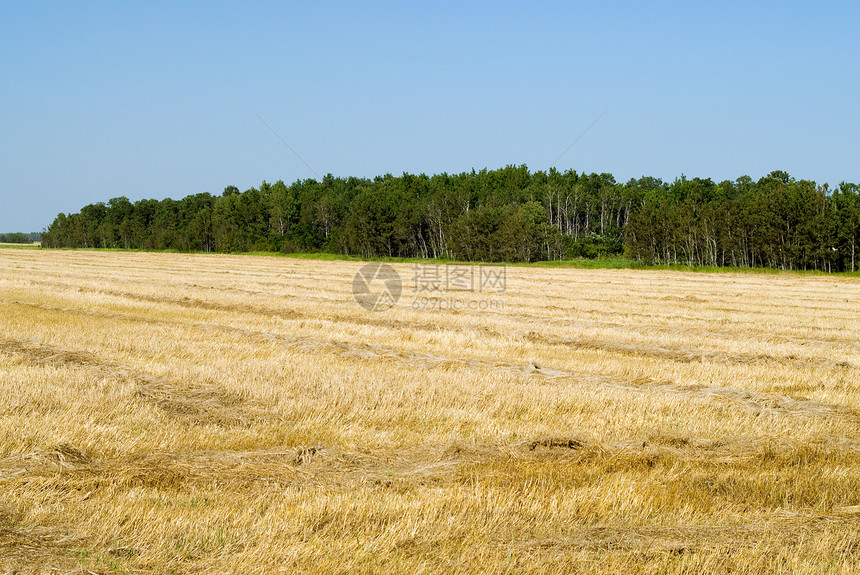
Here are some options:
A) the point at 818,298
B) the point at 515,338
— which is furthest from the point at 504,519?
the point at 818,298

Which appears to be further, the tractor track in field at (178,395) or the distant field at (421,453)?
the tractor track in field at (178,395)

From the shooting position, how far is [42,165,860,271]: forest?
224 feet

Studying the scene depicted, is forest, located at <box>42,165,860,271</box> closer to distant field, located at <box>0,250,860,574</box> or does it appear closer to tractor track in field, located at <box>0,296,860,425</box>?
distant field, located at <box>0,250,860,574</box>

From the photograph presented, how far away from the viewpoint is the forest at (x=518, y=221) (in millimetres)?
68312

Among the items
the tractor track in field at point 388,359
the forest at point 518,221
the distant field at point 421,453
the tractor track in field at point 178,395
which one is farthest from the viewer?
the forest at point 518,221

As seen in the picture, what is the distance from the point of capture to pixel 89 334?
15.4 meters

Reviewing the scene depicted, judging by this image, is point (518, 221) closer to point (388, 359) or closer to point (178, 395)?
point (388, 359)

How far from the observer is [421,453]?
7641 mm

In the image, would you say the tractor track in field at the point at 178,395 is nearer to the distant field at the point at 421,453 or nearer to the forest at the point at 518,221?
the distant field at the point at 421,453

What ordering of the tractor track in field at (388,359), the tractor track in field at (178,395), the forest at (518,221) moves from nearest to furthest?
1. the tractor track in field at (178,395)
2. the tractor track in field at (388,359)
3. the forest at (518,221)

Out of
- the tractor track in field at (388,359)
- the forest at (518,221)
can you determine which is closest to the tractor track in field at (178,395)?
the tractor track in field at (388,359)

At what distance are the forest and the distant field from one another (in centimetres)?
5753

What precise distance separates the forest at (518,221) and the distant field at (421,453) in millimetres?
57534

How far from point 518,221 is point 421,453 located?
75480 mm
